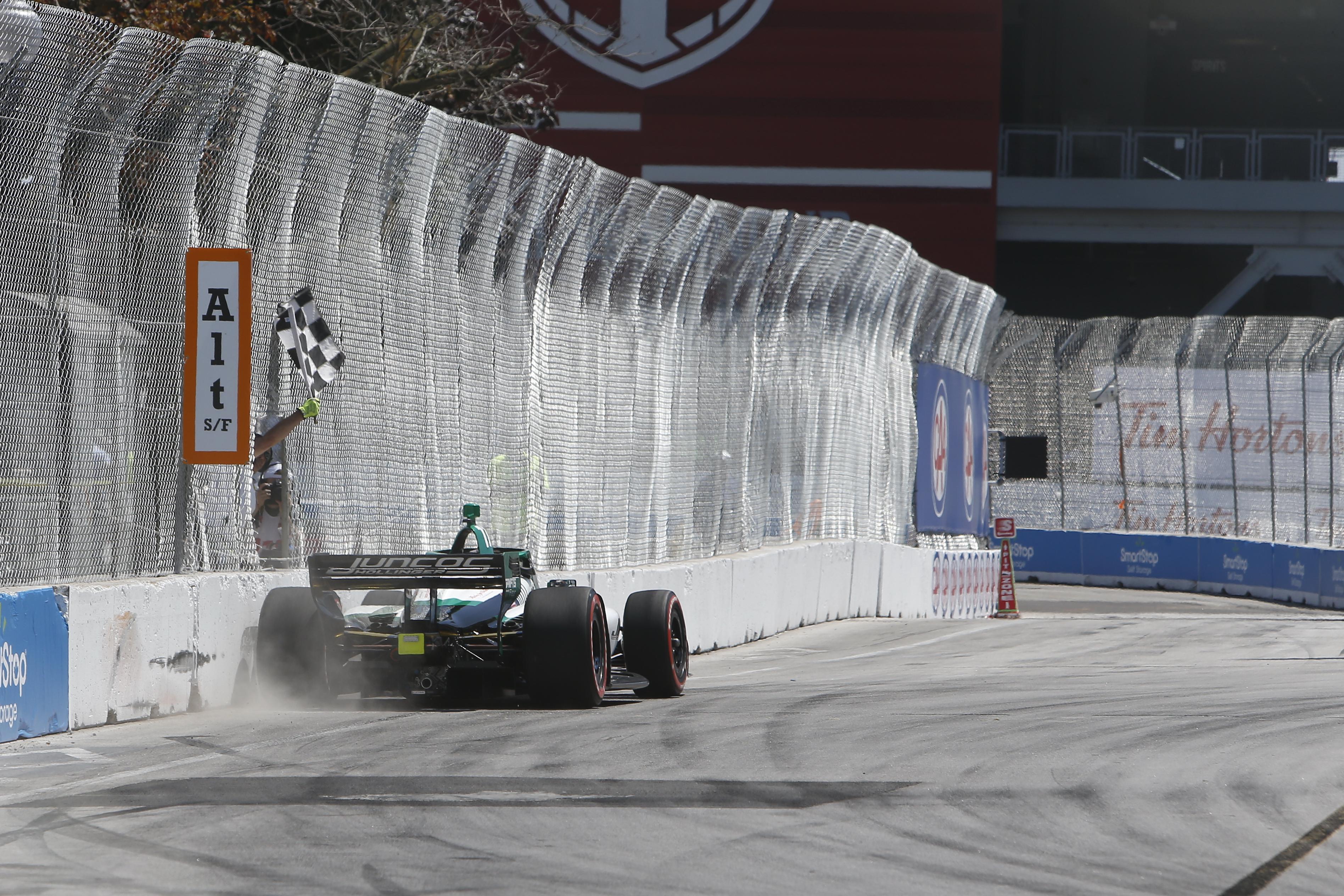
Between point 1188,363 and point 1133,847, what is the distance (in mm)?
27688

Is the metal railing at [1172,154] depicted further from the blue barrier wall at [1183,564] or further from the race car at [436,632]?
the race car at [436,632]

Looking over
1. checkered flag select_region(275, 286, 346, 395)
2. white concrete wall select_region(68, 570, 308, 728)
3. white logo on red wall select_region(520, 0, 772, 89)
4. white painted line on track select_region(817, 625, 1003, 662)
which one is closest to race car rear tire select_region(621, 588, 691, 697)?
white concrete wall select_region(68, 570, 308, 728)

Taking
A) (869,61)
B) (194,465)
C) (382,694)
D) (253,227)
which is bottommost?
(382,694)

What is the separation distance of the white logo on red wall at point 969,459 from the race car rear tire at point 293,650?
1749cm

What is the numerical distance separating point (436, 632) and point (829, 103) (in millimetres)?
31968

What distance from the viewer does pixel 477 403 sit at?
13391 mm

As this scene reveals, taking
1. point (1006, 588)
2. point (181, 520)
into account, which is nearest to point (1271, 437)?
point (1006, 588)

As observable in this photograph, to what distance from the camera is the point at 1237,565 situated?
1221 inches

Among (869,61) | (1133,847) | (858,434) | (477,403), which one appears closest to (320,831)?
(1133,847)

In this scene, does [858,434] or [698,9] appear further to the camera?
[698,9]

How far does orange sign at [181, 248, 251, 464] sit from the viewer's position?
10023 mm

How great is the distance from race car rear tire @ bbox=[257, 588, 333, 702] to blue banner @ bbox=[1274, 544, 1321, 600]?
889 inches

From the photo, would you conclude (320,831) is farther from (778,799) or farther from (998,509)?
(998,509)

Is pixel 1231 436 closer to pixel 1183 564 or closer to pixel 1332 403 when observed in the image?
pixel 1332 403
